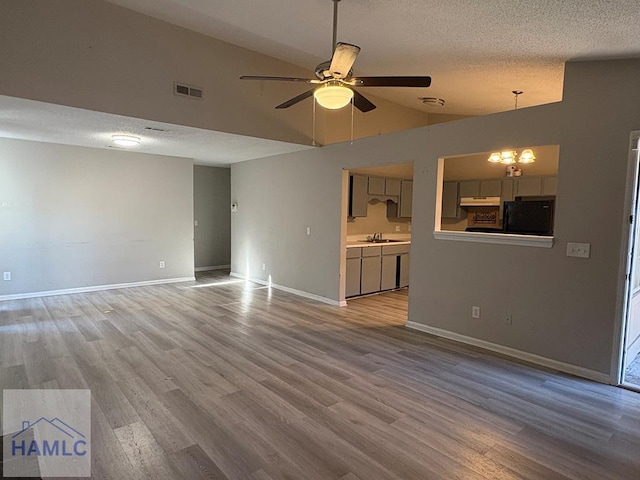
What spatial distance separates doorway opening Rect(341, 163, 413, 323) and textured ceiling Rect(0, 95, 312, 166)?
4.35 ft

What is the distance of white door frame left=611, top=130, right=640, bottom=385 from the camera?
2965mm

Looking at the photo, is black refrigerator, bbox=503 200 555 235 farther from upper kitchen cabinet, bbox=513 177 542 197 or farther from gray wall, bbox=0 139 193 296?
gray wall, bbox=0 139 193 296

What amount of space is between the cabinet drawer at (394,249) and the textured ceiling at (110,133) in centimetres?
232

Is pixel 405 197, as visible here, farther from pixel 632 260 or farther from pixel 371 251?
pixel 632 260

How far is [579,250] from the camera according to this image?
3234mm

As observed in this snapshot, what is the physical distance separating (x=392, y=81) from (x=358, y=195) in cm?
360

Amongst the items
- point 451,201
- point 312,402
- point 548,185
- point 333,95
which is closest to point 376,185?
point 451,201

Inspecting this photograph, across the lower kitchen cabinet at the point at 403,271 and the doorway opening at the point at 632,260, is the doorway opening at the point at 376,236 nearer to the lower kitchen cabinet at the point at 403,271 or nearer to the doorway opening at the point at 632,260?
the lower kitchen cabinet at the point at 403,271

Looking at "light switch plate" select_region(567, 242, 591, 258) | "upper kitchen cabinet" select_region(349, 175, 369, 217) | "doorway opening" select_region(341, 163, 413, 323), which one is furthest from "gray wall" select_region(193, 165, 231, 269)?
"light switch plate" select_region(567, 242, 591, 258)

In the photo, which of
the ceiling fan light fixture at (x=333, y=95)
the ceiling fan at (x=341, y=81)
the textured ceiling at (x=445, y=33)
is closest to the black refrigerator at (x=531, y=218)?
the textured ceiling at (x=445, y=33)

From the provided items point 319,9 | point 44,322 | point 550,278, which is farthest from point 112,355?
point 550,278

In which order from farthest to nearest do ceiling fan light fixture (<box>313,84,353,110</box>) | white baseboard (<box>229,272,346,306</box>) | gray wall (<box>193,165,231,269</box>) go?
gray wall (<box>193,165,231,269</box>) → white baseboard (<box>229,272,346,306</box>) → ceiling fan light fixture (<box>313,84,353,110</box>)

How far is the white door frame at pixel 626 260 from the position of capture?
2.96 metres

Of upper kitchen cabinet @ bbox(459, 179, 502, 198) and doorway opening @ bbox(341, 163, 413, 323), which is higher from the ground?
upper kitchen cabinet @ bbox(459, 179, 502, 198)
